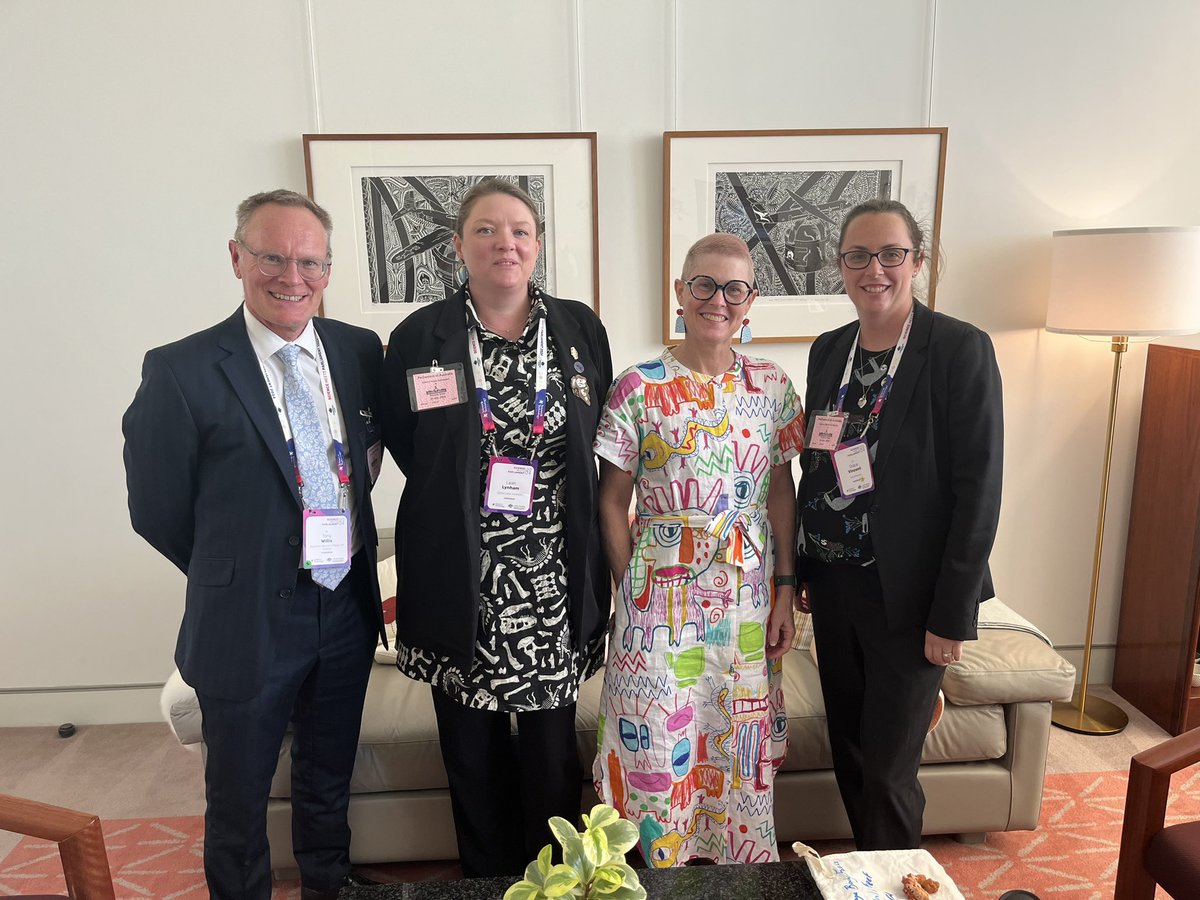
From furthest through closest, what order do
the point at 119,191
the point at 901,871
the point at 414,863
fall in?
the point at 119,191 → the point at 414,863 → the point at 901,871

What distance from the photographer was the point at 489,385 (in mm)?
1645

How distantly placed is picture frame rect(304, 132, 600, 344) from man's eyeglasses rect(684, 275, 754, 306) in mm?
1359

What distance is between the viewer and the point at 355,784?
2117 mm

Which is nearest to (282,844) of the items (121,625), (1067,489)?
(121,625)

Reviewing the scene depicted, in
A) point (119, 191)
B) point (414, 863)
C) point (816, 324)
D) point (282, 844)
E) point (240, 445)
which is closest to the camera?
point (240, 445)

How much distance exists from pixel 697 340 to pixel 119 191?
2.37 metres

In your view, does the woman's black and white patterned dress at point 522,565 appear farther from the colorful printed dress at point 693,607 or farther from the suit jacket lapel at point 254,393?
the suit jacket lapel at point 254,393

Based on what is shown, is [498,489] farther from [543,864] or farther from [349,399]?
[543,864]

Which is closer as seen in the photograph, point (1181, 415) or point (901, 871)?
point (901, 871)

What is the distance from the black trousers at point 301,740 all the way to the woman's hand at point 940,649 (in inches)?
50.6

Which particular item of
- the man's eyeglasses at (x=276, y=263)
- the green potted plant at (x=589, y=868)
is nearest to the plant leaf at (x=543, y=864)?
the green potted plant at (x=589, y=868)

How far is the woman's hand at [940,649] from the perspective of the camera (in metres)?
1.66

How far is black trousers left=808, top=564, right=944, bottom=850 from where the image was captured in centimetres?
174

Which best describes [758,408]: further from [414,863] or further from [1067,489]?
[1067,489]
